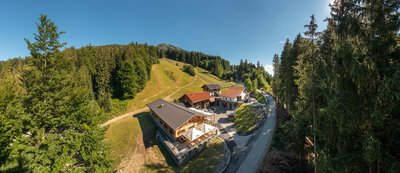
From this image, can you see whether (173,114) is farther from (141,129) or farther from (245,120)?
(245,120)

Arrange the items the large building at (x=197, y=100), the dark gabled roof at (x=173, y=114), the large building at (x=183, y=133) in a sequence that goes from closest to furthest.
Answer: the large building at (x=183, y=133), the dark gabled roof at (x=173, y=114), the large building at (x=197, y=100)

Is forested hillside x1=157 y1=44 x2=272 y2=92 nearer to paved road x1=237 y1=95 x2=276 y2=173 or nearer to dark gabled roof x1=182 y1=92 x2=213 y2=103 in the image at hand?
dark gabled roof x1=182 y1=92 x2=213 y2=103

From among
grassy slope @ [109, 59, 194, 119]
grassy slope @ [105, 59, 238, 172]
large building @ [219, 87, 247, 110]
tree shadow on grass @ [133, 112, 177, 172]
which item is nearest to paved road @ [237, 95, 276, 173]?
tree shadow on grass @ [133, 112, 177, 172]

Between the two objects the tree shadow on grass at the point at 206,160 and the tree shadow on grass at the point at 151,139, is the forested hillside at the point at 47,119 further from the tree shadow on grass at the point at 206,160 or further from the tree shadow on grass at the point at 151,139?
the tree shadow on grass at the point at 206,160

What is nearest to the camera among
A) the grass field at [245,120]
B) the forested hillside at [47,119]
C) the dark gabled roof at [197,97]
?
the forested hillside at [47,119]

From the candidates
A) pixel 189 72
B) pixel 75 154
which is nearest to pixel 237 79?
pixel 189 72

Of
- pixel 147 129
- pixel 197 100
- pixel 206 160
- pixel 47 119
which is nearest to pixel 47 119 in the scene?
pixel 47 119

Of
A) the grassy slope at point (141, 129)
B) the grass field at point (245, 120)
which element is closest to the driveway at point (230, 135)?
the grass field at point (245, 120)
